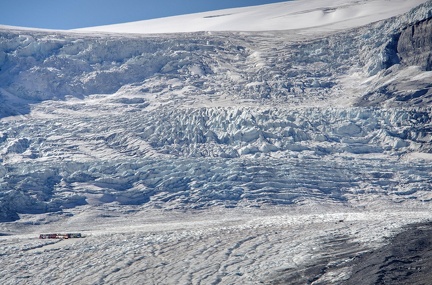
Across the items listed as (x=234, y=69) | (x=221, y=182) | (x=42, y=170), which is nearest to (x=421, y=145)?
(x=221, y=182)

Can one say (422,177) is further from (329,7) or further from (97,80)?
(329,7)

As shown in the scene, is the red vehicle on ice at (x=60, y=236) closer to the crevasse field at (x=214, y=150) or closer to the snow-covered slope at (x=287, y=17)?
the crevasse field at (x=214, y=150)

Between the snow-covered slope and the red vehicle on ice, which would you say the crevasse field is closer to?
the red vehicle on ice

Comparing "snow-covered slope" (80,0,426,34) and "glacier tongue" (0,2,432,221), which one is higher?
"snow-covered slope" (80,0,426,34)

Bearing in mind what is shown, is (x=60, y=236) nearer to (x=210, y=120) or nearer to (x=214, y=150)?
(x=214, y=150)

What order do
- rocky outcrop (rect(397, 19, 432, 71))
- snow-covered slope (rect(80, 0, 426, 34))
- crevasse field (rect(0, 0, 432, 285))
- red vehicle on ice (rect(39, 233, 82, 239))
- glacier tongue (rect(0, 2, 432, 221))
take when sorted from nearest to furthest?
1. crevasse field (rect(0, 0, 432, 285))
2. red vehicle on ice (rect(39, 233, 82, 239))
3. glacier tongue (rect(0, 2, 432, 221))
4. rocky outcrop (rect(397, 19, 432, 71))
5. snow-covered slope (rect(80, 0, 426, 34))

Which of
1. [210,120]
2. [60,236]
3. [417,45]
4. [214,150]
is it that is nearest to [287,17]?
[417,45]

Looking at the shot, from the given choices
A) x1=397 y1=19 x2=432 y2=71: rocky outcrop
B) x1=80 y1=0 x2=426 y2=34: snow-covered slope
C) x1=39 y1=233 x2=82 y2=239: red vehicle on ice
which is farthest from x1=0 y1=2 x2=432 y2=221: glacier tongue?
x1=80 y1=0 x2=426 y2=34: snow-covered slope
